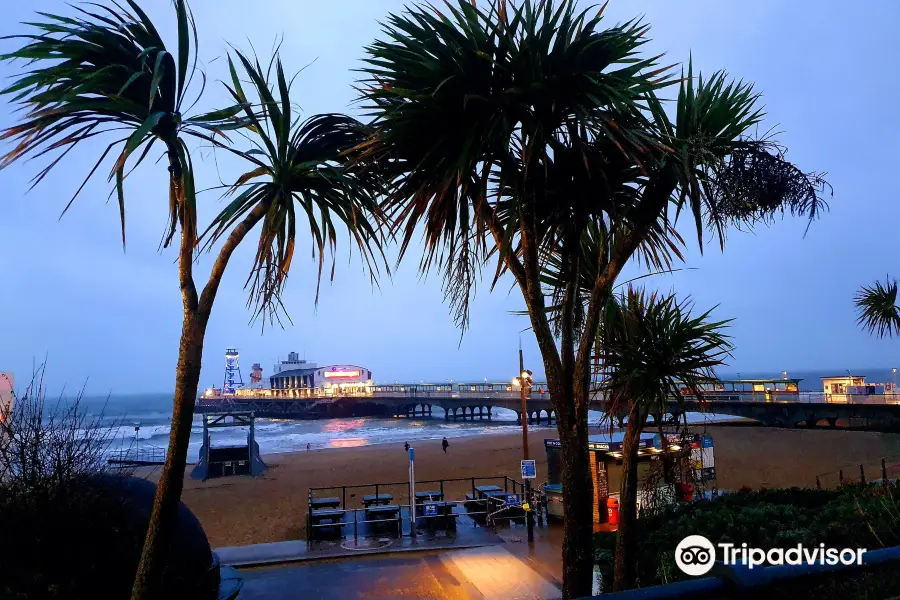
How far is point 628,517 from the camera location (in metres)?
5.15

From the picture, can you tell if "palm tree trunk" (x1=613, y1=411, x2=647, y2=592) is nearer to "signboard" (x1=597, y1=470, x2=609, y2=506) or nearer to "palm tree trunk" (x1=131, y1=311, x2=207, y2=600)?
"palm tree trunk" (x1=131, y1=311, x2=207, y2=600)

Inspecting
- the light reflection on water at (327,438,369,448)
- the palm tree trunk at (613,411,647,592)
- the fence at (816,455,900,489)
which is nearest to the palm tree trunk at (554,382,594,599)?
the palm tree trunk at (613,411,647,592)

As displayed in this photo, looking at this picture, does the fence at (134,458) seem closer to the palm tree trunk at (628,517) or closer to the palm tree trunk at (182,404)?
the palm tree trunk at (182,404)

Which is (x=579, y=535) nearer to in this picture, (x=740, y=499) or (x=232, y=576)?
(x=232, y=576)

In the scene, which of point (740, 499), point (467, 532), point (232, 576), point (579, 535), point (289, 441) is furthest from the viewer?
point (289, 441)

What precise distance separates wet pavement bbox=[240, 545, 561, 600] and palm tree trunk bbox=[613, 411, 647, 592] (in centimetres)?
267

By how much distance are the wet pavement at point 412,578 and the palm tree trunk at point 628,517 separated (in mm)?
2668

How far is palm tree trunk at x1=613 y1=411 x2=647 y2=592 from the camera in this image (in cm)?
514

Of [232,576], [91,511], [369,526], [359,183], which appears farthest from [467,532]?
[359,183]

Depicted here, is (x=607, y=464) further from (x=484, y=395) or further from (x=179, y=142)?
(x=484, y=395)

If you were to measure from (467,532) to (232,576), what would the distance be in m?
6.15

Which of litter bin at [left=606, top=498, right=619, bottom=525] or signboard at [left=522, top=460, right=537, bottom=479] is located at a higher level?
signboard at [left=522, top=460, right=537, bottom=479]

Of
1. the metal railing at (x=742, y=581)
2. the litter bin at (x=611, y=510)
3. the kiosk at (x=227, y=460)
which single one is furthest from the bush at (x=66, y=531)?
the kiosk at (x=227, y=460)

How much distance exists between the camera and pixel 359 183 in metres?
4.25
